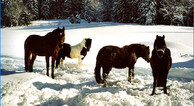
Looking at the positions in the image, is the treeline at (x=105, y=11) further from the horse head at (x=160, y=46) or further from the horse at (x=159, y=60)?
the horse head at (x=160, y=46)

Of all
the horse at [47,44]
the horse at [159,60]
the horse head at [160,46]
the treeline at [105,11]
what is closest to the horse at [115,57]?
the horse at [159,60]

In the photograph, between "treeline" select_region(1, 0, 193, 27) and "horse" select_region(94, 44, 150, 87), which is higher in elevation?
"treeline" select_region(1, 0, 193, 27)

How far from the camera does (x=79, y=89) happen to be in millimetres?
3783

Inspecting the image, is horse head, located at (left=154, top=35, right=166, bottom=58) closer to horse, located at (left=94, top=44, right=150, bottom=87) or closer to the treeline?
horse, located at (left=94, top=44, right=150, bottom=87)

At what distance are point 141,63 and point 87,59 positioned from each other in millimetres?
2116

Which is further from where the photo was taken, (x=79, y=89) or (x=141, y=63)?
(x=141, y=63)

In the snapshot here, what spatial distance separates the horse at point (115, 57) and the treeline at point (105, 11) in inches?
734

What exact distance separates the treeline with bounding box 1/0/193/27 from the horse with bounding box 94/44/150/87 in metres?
18.6

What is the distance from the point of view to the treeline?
22.1m

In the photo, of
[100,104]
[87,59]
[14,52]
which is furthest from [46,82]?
[14,52]

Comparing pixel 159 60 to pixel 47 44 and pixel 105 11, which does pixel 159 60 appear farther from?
pixel 105 11

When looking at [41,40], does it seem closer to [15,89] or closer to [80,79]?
[80,79]

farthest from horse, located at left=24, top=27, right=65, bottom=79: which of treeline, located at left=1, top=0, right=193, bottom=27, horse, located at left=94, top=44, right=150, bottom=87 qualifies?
treeline, located at left=1, top=0, right=193, bottom=27

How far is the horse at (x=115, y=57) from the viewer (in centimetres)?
379
